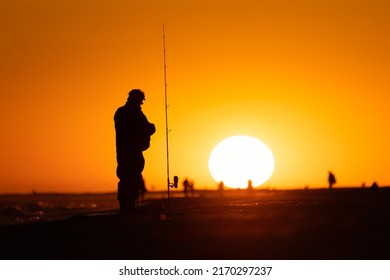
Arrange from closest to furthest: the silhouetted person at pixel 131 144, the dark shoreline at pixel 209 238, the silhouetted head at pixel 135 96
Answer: the dark shoreline at pixel 209 238, the silhouetted person at pixel 131 144, the silhouetted head at pixel 135 96

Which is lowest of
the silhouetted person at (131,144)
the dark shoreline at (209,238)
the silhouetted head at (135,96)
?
the dark shoreline at (209,238)

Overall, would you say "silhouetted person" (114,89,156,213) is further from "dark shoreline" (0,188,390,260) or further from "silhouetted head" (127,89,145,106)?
"dark shoreline" (0,188,390,260)

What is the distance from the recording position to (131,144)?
1823 centimetres

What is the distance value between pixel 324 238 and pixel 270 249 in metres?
1.26

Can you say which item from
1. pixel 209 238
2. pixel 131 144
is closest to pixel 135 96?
pixel 131 144

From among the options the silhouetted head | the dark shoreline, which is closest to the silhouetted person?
the silhouetted head

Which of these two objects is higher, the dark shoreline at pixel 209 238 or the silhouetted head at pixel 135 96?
the silhouetted head at pixel 135 96

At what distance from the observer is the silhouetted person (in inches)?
712

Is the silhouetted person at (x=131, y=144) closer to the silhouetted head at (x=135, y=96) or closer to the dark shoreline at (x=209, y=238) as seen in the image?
the silhouetted head at (x=135, y=96)

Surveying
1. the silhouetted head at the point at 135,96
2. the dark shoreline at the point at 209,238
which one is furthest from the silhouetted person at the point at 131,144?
the dark shoreline at the point at 209,238

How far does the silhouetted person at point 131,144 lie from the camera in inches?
712

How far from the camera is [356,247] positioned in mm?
10547
